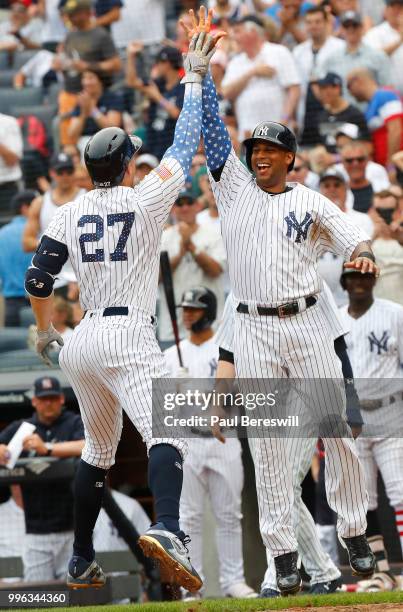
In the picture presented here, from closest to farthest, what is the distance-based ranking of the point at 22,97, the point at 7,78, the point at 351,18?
1. the point at 351,18
2. the point at 22,97
3. the point at 7,78

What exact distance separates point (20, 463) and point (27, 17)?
7381 mm

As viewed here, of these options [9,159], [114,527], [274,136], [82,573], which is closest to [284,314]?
[274,136]

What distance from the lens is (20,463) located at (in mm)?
8812

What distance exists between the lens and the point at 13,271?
10.7 m

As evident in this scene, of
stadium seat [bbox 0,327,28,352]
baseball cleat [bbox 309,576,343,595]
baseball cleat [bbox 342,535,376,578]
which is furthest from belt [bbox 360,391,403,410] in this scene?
stadium seat [bbox 0,327,28,352]

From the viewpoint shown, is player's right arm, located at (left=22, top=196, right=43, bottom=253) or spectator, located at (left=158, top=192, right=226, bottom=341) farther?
player's right arm, located at (left=22, top=196, right=43, bottom=253)

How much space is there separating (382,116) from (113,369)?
5.89m

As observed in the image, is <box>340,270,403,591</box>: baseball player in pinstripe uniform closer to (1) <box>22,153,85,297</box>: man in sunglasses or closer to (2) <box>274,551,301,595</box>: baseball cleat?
(2) <box>274,551,301,595</box>: baseball cleat

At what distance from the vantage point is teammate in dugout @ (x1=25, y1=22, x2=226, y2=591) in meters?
5.72

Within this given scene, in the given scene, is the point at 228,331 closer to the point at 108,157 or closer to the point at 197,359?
the point at 108,157

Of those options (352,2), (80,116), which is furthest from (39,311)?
(352,2)

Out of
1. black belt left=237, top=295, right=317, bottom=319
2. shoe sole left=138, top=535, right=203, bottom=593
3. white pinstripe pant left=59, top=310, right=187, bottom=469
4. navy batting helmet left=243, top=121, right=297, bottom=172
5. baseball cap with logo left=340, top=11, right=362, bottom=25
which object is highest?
baseball cap with logo left=340, top=11, right=362, bottom=25

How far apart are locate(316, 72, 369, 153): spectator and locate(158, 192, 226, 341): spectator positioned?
161 cm

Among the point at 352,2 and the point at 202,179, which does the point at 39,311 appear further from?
the point at 352,2
